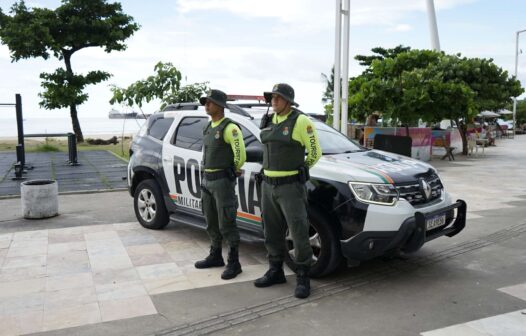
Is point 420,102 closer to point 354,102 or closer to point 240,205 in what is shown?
point 354,102

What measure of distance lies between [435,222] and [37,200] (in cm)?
594

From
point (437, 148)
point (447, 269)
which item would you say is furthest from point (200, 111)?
point (437, 148)

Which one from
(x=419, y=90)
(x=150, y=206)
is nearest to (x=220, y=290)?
(x=150, y=206)

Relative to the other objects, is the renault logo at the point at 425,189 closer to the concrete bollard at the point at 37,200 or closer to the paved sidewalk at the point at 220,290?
the paved sidewalk at the point at 220,290

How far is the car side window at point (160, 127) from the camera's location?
6.71m

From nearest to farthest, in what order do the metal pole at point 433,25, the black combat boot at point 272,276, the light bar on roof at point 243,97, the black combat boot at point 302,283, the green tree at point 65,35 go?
1. the black combat boot at point 302,283
2. the black combat boot at point 272,276
3. the light bar on roof at point 243,97
4. the green tree at point 65,35
5. the metal pole at point 433,25

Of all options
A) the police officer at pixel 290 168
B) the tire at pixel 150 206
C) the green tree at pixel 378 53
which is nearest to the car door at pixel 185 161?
the tire at pixel 150 206

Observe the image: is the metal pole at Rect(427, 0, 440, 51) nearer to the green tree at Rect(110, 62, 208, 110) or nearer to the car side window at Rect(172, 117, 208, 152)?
the green tree at Rect(110, 62, 208, 110)

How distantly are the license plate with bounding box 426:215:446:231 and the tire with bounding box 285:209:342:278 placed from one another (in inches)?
35.3

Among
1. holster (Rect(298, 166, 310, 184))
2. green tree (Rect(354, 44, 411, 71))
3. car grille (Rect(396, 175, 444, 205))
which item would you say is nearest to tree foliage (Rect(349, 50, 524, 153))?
car grille (Rect(396, 175, 444, 205))

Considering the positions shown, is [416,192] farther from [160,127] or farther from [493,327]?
[160,127]

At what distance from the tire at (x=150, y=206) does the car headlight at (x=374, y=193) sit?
122 inches

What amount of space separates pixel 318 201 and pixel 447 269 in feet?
5.82

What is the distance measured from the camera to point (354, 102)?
1733 cm
